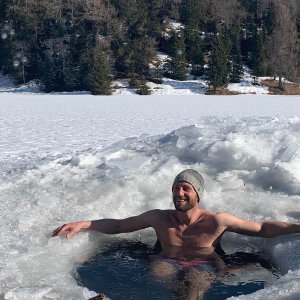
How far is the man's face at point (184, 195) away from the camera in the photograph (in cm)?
397

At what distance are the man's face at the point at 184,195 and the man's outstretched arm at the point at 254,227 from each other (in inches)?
12.4

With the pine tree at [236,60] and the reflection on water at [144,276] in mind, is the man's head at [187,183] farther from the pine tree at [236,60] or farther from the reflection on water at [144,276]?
the pine tree at [236,60]

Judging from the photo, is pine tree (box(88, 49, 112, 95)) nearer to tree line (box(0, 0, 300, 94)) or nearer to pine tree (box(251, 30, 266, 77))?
tree line (box(0, 0, 300, 94))

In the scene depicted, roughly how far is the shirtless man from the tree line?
3389cm

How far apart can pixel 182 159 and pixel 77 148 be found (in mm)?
3843

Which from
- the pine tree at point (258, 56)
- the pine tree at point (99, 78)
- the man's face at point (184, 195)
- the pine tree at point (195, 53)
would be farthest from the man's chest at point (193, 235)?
the pine tree at point (195, 53)

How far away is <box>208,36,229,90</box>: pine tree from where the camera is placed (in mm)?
37062

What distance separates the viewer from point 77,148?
9.56m

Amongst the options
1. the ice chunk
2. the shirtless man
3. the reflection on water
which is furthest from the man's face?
the ice chunk

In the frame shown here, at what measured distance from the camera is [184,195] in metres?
4.00

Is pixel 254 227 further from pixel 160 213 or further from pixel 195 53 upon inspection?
pixel 195 53

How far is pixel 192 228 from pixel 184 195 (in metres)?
0.34

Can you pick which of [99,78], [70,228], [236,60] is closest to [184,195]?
[70,228]

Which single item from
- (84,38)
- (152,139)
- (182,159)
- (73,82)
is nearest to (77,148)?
(152,139)
